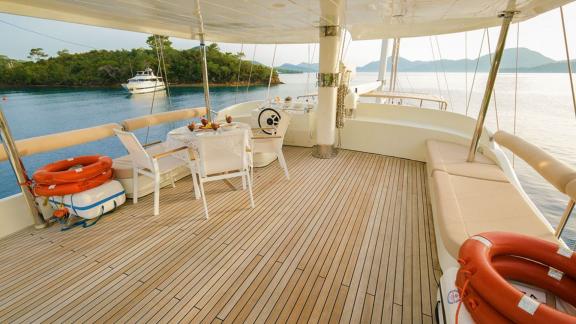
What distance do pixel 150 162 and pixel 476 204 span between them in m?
2.66

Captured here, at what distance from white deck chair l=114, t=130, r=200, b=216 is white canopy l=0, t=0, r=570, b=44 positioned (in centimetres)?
133

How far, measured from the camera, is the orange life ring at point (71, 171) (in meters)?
2.09

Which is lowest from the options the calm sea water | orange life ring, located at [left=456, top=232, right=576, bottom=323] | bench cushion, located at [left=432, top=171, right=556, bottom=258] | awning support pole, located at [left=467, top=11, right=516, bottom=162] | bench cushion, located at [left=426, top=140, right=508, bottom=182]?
the calm sea water

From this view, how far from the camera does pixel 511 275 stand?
1.05 meters

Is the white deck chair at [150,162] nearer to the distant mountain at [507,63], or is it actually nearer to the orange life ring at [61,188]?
the orange life ring at [61,188]

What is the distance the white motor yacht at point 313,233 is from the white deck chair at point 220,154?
39 cm

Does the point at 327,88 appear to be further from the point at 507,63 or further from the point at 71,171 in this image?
the point at 71,171

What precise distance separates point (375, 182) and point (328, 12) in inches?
82.4

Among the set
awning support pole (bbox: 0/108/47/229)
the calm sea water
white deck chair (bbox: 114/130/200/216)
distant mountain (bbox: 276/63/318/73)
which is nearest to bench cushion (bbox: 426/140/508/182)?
the calm sea water

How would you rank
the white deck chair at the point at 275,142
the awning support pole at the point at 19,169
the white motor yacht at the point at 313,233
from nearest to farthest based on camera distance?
1. the white motor yacht at the point at 313,233
2. the awning support pole at the point at 19,169
3. the white deck chair at the point at 275,142

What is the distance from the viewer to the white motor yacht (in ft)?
3.58

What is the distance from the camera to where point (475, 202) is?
180 centimetres

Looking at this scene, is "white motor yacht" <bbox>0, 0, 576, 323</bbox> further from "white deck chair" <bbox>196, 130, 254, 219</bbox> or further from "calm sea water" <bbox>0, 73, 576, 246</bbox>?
"calm sea water" <bbox>0, 73, 576, 246</bbox>

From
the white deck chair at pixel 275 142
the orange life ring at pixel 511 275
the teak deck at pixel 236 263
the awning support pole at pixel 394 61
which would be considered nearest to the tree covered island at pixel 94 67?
the awning support pole at pixel 394 61
